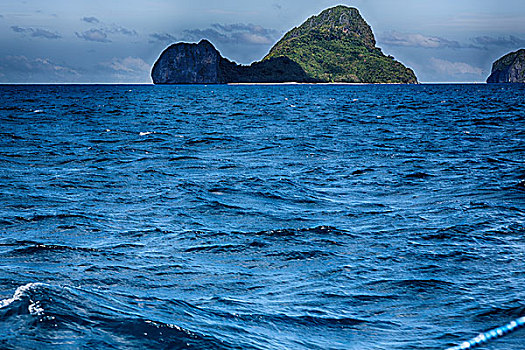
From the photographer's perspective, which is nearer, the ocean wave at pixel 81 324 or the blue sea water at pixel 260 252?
the ocean wave at pixel 81 324

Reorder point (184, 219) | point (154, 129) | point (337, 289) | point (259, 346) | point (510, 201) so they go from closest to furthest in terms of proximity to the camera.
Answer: point (259, 346) → point (337, 289) → point (184, 219) → point (510, 201) → point (154, 129)

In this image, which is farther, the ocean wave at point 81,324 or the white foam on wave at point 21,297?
the white foam on wave at point 21,297

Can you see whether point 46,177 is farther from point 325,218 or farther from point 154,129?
point 154,129

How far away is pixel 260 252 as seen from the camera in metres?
9.07

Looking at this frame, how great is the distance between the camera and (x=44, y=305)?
5.98 m

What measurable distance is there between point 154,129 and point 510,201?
24.1 metres

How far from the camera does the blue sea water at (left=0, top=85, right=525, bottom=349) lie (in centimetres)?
591

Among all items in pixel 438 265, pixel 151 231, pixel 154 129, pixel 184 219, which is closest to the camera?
pixel 438 265

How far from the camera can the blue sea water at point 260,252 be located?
5.91 m

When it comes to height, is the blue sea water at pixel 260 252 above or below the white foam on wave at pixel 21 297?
below

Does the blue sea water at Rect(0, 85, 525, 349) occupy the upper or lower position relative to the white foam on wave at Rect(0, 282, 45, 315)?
lower

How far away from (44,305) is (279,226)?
5.38 m

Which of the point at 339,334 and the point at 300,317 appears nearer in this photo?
the point at 339,334

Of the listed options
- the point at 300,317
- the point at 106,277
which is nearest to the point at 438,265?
the point at 300,317
